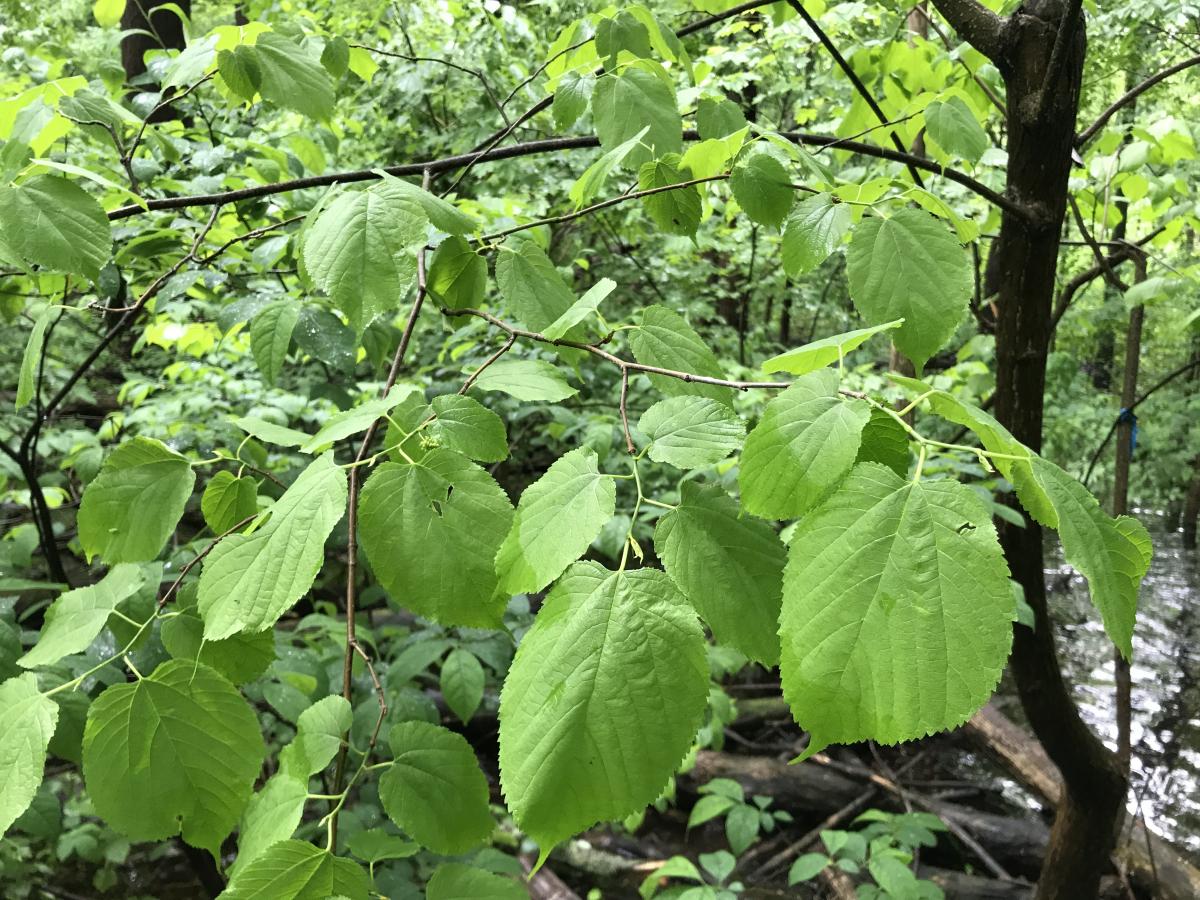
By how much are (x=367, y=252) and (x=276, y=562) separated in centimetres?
29

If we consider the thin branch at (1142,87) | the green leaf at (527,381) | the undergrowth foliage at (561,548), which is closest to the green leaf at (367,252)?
the undergrowth foliage at (561,548)

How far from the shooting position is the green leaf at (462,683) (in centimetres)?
180

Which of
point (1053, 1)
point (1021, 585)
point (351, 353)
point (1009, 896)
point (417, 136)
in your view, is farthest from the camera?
point (417, 136)

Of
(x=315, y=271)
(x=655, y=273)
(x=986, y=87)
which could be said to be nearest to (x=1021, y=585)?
(x=986, y=87)

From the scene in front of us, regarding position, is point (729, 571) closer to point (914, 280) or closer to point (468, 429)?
point (468, 429)

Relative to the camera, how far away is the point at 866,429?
489 millimetres

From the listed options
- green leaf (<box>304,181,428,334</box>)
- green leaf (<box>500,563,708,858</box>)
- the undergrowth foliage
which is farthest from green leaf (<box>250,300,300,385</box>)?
green leaf (<box>500,563,708,858</box>)

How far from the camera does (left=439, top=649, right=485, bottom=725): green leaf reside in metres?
1.80

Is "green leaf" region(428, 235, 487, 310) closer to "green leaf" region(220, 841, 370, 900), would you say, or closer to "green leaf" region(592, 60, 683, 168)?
"green leaf" region(592, 60, 683, 168)

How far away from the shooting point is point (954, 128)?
45.9 inches

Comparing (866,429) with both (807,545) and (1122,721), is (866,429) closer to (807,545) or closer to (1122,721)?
(807,545)

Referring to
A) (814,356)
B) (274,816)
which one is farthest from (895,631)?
(274,816)

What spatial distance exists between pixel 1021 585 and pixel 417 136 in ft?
13.3

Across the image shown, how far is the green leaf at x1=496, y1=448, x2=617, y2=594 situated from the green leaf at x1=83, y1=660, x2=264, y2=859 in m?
0.28
